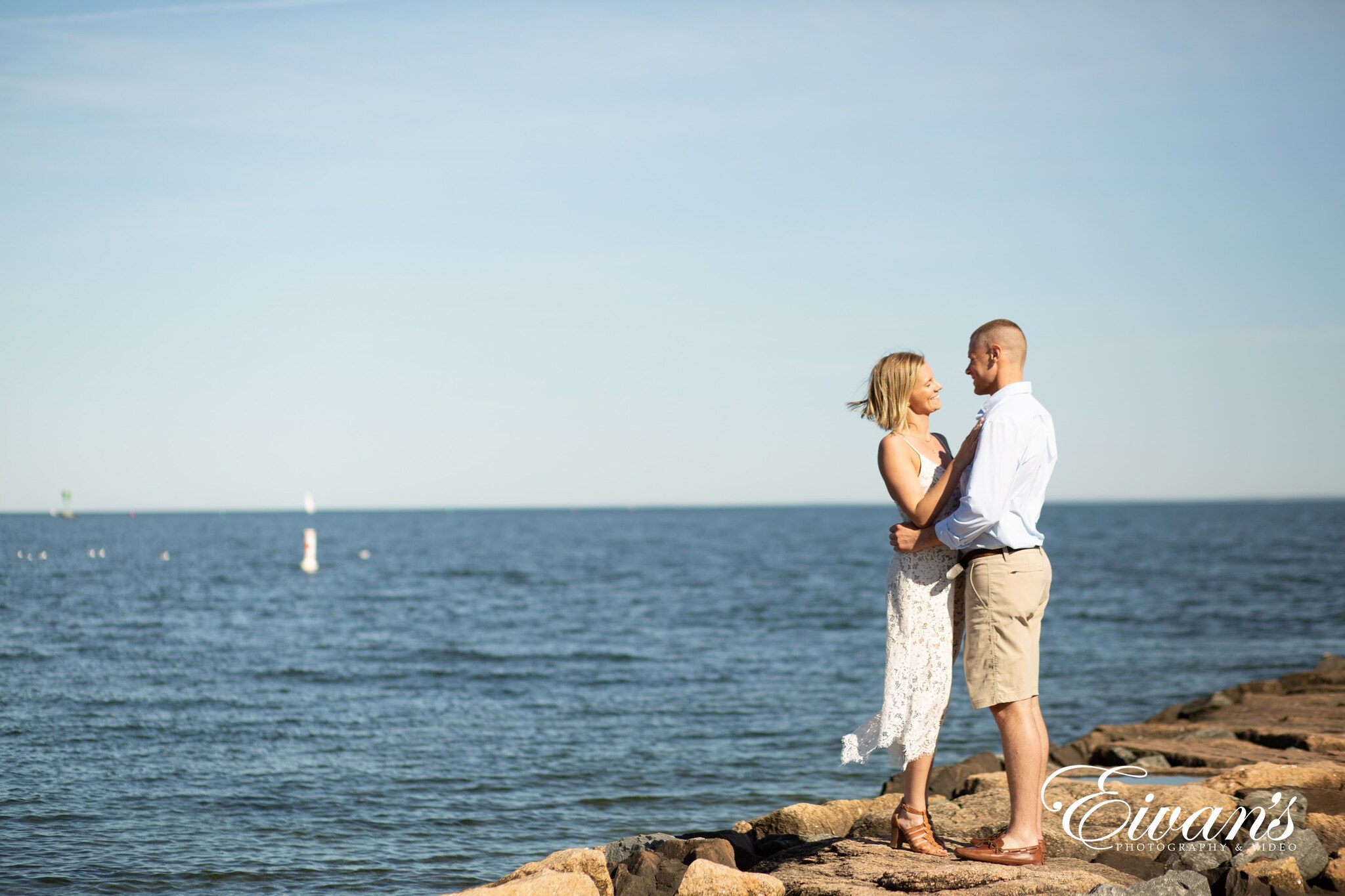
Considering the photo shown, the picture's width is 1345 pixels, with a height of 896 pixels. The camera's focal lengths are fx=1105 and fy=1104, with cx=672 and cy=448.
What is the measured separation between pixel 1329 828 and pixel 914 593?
10.4 ft

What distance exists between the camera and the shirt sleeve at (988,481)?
4.69 metres

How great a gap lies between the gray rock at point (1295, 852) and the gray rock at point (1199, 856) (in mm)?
86

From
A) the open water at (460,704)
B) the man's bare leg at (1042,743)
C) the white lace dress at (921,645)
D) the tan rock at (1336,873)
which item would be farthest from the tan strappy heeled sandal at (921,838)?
the open water at (460,704)

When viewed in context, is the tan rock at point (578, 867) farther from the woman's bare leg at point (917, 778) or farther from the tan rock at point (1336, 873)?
the tan rock at point (1336, 873)

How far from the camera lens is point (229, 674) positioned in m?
18.1

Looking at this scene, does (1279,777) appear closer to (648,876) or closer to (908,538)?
(908,538)

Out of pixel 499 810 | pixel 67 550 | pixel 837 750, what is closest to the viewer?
pixel 499 810

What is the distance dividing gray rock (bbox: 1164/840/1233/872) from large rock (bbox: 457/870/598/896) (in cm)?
292

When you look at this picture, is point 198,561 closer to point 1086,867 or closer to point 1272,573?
point 1272,573

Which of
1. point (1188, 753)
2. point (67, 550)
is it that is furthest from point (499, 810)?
point (67, 550)

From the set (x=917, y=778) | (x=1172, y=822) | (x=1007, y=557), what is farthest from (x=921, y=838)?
(x=1172, y=822)

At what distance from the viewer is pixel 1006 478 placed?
4723 mm

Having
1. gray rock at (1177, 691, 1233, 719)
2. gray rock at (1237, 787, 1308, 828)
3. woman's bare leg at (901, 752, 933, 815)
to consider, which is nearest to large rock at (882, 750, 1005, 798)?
gray rock at (1237, 787, 1308, 828)

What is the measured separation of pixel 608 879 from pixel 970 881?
2.17 metres
